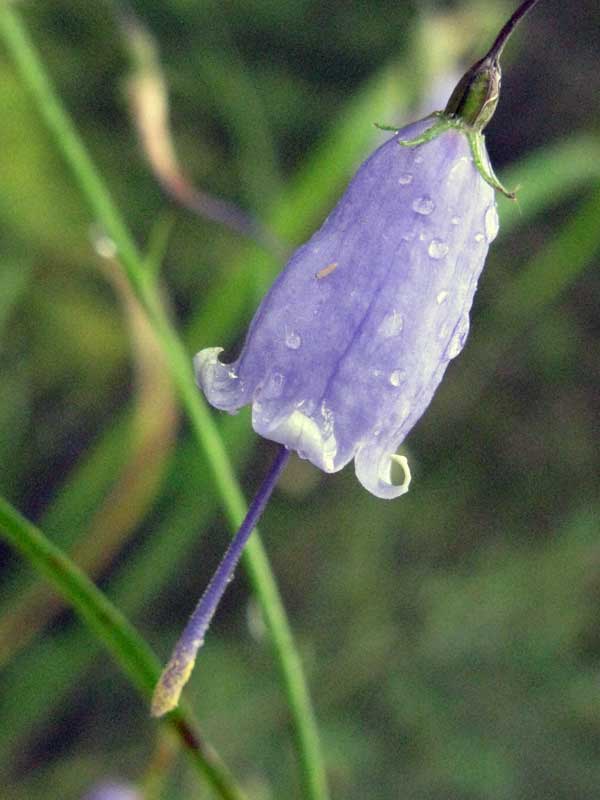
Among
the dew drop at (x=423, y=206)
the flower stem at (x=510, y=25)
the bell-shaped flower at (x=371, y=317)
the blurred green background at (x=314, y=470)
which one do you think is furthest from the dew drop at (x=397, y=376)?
the blurred green background at (x=314, y=470)

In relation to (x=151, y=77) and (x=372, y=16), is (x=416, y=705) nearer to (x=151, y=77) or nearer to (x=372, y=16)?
(x=151, y=77)

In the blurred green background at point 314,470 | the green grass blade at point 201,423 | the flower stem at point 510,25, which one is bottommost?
the blurred green background at point 314,470

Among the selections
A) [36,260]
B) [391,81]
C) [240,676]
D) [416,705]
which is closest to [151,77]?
[391,81]

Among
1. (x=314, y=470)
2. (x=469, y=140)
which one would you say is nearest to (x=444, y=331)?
(x=469, y=140)

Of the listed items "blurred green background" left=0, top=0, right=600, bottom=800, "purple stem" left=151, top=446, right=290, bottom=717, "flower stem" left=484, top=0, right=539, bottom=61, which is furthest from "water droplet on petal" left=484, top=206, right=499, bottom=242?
"blurred green background" left=0, top=0, right=600, bottom=800

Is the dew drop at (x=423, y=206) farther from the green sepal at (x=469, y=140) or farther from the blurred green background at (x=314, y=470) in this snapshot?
the blurred green background at (x=314, y=470)

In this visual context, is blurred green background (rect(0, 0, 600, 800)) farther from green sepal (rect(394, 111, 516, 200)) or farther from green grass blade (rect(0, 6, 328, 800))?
green sepal (rect(394, 111, 516, 200))
